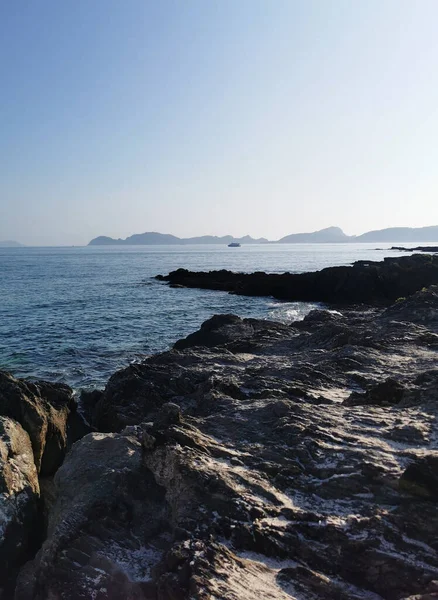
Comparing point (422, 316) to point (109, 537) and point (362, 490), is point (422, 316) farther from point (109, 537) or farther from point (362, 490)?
point (109, 537)

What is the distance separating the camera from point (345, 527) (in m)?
5.59

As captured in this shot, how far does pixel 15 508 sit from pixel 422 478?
642 centimetres

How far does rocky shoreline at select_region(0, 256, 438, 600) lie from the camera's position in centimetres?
511

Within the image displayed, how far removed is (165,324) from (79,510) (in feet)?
89.5

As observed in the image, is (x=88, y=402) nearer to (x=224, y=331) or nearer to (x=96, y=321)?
(x=224, y=331)

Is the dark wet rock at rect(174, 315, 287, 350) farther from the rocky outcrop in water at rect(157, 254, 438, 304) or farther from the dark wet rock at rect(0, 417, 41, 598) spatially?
the rocky outcrop in water at rect(157, 254, 438, 304)

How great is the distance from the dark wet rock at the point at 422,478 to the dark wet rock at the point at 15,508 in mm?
6083

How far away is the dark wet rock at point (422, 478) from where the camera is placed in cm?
587

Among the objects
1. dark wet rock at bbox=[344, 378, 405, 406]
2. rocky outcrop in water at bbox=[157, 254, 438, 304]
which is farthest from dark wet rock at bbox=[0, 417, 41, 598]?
rocky outcrop in water at bbox=[157, 254, 438, 304]

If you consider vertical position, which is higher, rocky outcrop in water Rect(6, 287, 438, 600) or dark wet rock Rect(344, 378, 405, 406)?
dark wet rock Rect(344, 378, 405, 406)

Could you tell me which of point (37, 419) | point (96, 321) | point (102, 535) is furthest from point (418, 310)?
point (96, 321)

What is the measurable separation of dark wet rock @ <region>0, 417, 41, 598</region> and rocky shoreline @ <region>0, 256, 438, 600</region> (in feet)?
0.08

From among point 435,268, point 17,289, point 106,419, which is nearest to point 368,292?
point 435,268

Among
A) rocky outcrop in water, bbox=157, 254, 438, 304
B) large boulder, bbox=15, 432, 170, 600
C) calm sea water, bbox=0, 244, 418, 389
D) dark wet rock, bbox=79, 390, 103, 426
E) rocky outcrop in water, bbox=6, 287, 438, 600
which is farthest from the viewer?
rocky outcrop in water, bbox=157, 254, 438, 304
